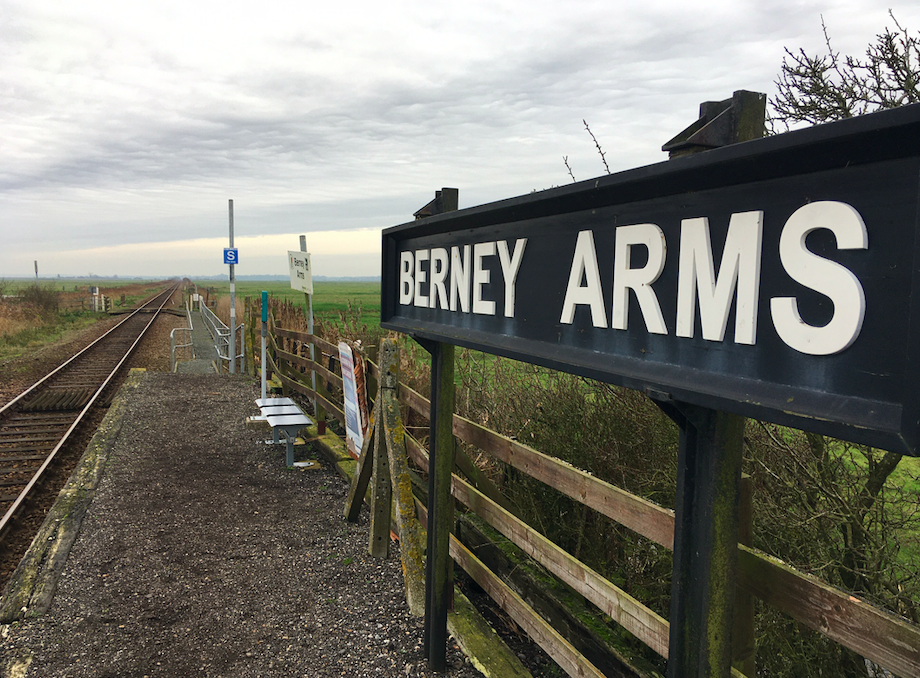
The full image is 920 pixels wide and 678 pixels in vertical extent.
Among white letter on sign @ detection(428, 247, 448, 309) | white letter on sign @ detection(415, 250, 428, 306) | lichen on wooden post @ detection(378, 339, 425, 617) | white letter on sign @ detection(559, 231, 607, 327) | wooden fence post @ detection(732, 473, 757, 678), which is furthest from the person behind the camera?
lichen on wooden post @ detection(378, 339, 425, 617)

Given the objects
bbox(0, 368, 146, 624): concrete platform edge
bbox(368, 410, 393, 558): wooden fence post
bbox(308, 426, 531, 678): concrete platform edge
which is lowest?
bbox(0, 368, 146, 624): concrete platform edge

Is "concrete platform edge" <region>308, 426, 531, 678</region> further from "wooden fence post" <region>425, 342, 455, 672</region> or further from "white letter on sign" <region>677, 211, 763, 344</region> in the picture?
"white letter on sign" <region>677, 211, 763, 344</region>

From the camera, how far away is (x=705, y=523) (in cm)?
148

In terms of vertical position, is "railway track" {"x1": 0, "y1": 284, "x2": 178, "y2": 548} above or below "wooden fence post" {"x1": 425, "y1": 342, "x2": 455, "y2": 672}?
below

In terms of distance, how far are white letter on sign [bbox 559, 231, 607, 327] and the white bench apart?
5002 mm

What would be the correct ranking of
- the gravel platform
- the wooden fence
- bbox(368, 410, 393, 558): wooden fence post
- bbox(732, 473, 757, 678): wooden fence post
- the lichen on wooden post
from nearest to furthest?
1. the wooden fence
2. bbox(732, 473, 757, 678): wooden fence post
3. the gravel platform
4. the lichen on wooden post
5. bbox(368, 410, 393, 558): wooden fence post

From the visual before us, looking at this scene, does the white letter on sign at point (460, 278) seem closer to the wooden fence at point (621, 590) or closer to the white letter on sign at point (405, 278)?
the white letter on sign at point (405, 278)

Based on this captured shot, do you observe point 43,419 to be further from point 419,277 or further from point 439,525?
point 419,277

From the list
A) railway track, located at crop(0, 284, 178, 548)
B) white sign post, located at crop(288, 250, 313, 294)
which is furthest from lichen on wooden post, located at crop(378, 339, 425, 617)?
white sign post, located at crop(288, 250, 313, 294)

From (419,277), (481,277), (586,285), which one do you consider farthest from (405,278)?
(586,285)

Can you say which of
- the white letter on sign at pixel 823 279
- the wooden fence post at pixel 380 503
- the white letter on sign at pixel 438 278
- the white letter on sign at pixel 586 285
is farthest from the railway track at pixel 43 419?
the white letter on sign at pixel 823 279

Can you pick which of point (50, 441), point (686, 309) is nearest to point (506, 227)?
point (686, 309)

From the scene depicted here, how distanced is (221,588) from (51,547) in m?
1.60

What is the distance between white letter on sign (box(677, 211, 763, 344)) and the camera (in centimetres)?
120
